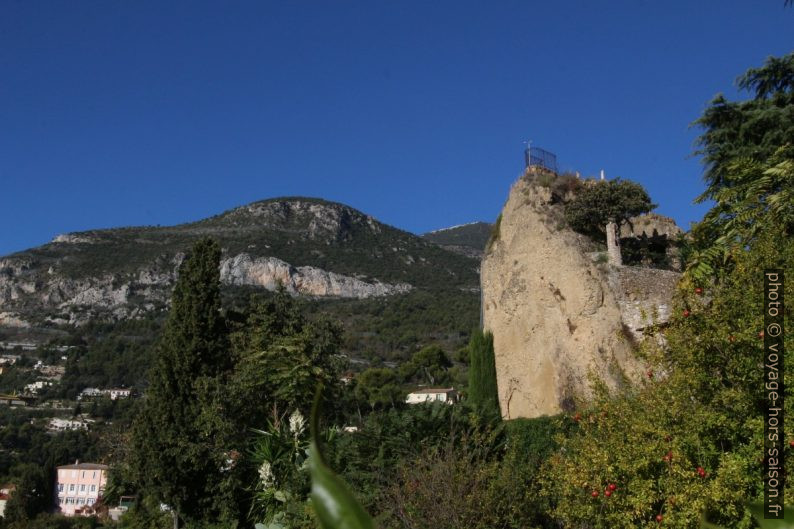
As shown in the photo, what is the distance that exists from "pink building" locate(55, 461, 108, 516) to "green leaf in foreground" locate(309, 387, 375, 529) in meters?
62.7

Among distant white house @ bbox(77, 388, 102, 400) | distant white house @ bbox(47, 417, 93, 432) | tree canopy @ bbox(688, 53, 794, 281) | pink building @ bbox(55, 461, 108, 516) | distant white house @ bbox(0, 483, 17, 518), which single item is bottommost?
pink building @ bbox(55, 461, 108, 516)

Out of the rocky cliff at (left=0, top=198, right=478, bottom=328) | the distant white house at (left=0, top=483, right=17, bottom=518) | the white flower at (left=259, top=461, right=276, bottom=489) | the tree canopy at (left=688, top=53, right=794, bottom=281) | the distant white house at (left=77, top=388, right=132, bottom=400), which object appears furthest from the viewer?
the rocky cliff at (left=0, top=198, right=478, bottom=328)

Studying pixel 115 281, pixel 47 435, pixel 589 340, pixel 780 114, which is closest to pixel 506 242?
pixel 589 340

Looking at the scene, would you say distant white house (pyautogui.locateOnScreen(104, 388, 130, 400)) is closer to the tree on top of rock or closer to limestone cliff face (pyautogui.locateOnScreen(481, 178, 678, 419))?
limestone cliff face (pyautogui.locateOnScreen(481, 178, 678, 419))

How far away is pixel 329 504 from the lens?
0.55m

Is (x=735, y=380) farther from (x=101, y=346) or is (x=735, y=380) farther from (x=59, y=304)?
(x=59, y=304)

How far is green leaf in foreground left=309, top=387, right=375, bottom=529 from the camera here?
53 cm

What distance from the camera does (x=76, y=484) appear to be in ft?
188

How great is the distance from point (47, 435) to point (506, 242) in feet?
183

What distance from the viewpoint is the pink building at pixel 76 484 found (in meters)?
56.7

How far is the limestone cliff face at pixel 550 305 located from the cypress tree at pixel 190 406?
8.60 meters

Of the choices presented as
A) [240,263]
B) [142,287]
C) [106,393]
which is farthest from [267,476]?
[142,287]

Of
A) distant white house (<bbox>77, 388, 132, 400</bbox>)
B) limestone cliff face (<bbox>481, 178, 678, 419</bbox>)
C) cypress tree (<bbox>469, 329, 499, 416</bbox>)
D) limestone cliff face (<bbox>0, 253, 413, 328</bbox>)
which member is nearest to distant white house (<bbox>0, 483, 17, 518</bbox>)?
distant white house (<bbox>77, 388, 132, 400</bbox>)

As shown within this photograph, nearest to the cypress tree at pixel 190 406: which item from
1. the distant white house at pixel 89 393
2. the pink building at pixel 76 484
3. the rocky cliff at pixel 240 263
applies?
the pink building at pixel 76 484
